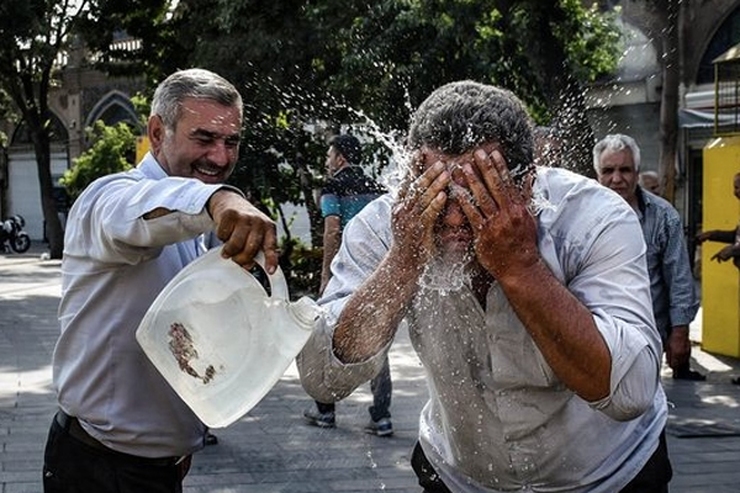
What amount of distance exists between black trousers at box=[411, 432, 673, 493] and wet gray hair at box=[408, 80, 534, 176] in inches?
31.8

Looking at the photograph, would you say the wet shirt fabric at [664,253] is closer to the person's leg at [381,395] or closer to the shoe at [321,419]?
the person's leg at [381,395]

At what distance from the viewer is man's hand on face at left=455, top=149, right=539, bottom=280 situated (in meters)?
2.26

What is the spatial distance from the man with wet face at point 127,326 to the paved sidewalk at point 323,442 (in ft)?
9.99

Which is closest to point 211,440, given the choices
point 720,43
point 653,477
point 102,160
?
point 653,477

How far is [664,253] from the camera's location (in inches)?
270

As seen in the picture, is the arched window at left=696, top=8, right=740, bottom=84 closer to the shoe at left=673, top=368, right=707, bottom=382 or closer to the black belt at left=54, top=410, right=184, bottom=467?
the shoe at left=673, top=368, right=707, bottom=382

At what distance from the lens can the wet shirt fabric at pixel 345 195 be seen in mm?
7383

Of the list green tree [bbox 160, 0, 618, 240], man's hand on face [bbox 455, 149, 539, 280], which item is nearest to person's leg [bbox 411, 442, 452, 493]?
man's hand on face [bbox 455, 149, 539, 280]

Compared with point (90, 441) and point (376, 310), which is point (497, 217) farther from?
point (90, 441)

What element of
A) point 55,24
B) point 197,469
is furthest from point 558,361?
point 55,24

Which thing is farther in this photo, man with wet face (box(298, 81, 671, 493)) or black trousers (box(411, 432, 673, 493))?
black trousers (box(411, 432, 673, 493))

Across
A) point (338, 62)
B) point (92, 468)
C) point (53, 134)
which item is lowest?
point (53, 134)

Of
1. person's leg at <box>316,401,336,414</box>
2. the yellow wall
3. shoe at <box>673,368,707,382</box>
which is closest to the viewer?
person's leg at <box>316,401,336,414</box>

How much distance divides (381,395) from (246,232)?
17.6 ft
